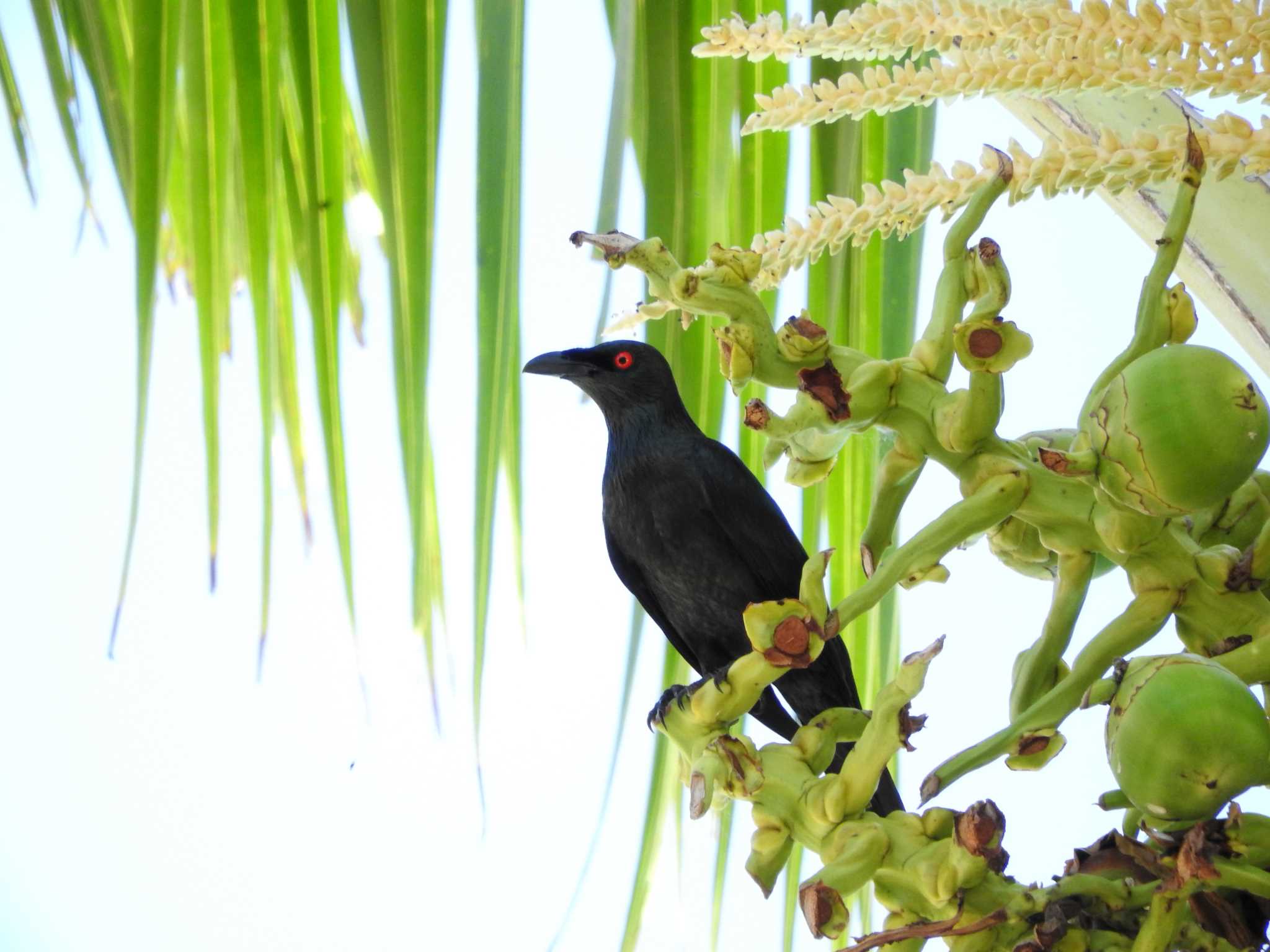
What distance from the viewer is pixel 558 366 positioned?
1459mm

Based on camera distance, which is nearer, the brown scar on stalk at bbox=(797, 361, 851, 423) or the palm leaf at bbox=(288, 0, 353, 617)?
the brown scar on stalk at bbox=(797, 361, 851, 423)

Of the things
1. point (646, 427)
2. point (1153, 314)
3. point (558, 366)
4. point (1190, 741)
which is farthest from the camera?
point (646, 427)

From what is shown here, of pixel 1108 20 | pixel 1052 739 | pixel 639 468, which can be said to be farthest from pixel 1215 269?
pixel 639 468

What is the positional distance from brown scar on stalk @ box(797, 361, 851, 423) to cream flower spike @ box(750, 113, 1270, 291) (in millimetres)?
80

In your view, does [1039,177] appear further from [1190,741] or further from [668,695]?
[668,695]

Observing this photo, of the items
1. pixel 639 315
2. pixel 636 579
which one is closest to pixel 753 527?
pixel 636 579

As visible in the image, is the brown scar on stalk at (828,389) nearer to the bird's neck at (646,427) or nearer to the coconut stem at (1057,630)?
the coconut stem at (1057,630)

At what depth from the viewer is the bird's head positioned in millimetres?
1471

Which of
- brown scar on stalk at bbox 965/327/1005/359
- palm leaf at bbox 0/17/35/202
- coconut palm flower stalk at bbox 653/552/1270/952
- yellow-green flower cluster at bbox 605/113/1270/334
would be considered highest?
palm leaf at bbox 0/17/35/202

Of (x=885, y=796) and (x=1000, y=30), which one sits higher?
(x=1000, y=30)

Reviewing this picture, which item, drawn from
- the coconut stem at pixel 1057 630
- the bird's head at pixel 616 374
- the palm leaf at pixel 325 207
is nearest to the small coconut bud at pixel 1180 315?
the coconut stem at pixel 1057 630

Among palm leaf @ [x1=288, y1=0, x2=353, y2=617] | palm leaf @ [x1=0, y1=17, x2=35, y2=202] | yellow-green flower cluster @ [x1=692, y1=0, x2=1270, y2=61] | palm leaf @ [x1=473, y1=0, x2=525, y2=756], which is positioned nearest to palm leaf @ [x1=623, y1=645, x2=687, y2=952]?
palm leaf @ [x1=473, y1=0, x2=525, y2=756]

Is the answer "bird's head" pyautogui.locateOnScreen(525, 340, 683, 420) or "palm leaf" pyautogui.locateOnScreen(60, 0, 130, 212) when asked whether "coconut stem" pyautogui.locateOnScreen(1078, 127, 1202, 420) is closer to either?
"palm leaf" pyautogui.locateOnScreen(60, 0, 130, 212)

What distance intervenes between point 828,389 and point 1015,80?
160 millimetres
